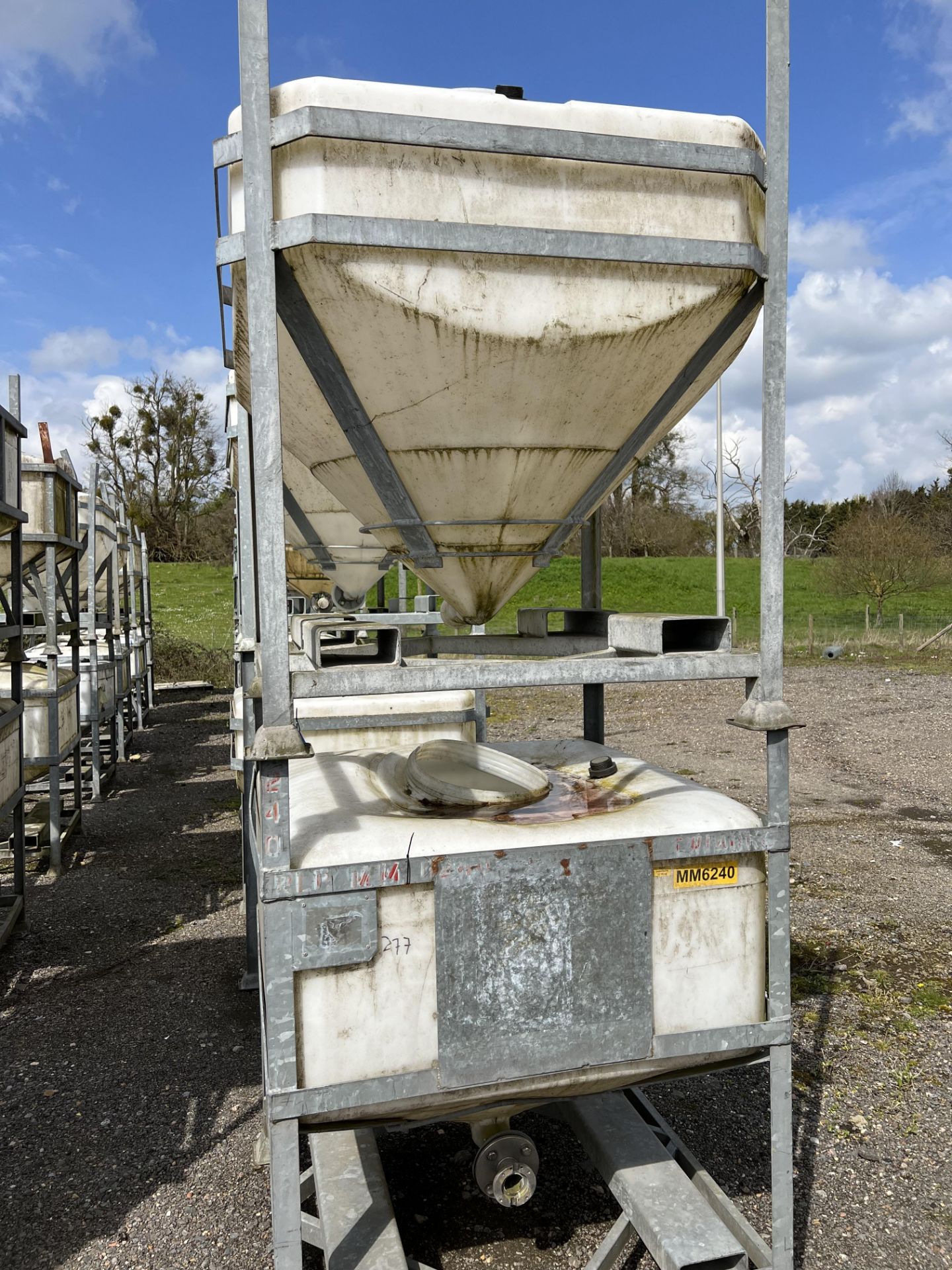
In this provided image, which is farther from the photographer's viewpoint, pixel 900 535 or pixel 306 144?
pixel 900 535

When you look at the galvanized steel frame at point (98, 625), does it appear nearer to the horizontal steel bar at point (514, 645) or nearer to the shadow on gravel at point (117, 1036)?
the shadow on gravel at point (117, 1036)

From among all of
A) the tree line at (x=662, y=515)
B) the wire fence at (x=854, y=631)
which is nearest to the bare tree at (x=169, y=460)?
the tree line at (x=662, y=515)

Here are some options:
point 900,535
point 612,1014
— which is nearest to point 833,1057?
point 612,1014

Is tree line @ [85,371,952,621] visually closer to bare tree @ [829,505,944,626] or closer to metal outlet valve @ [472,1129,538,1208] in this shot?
bare tree @ [829,505,944,626]

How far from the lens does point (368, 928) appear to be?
88.8 inches

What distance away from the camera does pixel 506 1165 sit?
2627 mm

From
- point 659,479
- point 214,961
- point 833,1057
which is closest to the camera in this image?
point 833,1057

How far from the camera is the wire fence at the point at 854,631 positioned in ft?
74.2

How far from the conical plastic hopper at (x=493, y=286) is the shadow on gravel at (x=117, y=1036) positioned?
2.75 m

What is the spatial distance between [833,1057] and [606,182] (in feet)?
12.9

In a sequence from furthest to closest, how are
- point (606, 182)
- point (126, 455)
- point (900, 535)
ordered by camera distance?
point (126, 455)
point (900, 535)
point (606, 182)

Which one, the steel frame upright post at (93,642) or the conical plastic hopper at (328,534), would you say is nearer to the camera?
the conical plastic hopper at (328,534)

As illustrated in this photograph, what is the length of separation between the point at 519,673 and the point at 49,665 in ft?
20.0

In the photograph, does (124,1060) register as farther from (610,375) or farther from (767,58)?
(767,58)
